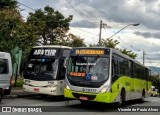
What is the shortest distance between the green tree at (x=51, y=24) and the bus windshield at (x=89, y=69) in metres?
28.3

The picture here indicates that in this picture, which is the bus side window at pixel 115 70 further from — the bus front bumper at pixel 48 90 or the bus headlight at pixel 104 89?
the bus front bumper at pixel 48 90

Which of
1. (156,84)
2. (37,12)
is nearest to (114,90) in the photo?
(37,12)

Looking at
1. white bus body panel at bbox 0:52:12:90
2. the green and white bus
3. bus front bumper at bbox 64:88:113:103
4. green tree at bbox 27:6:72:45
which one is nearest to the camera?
bus front bumper at bbox 64:88:113:103

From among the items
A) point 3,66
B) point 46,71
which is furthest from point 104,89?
point 46,71

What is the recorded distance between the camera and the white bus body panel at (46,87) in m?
20.9

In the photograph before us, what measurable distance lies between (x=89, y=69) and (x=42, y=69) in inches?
187

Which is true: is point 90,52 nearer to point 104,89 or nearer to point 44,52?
point 104,89

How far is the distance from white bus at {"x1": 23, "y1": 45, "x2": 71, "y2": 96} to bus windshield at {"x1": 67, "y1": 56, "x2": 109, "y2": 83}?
3.17 meters

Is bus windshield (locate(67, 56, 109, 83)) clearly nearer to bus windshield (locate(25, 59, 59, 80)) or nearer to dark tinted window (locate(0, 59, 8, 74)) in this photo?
dark tinted window (locate(0, 59, 8, 74))

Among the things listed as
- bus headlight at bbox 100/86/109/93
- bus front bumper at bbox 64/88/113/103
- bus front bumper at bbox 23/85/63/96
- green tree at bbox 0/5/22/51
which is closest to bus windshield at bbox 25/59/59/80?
bus front bumper at bbox 23/85/63/96

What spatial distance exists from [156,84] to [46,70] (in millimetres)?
95127

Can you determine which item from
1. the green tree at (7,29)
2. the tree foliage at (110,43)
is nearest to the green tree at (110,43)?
the tree foliage at (110,43)

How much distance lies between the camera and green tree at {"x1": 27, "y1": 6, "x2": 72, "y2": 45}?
154ft

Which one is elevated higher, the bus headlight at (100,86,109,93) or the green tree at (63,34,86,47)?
the green tree at (63,34,86,47)
